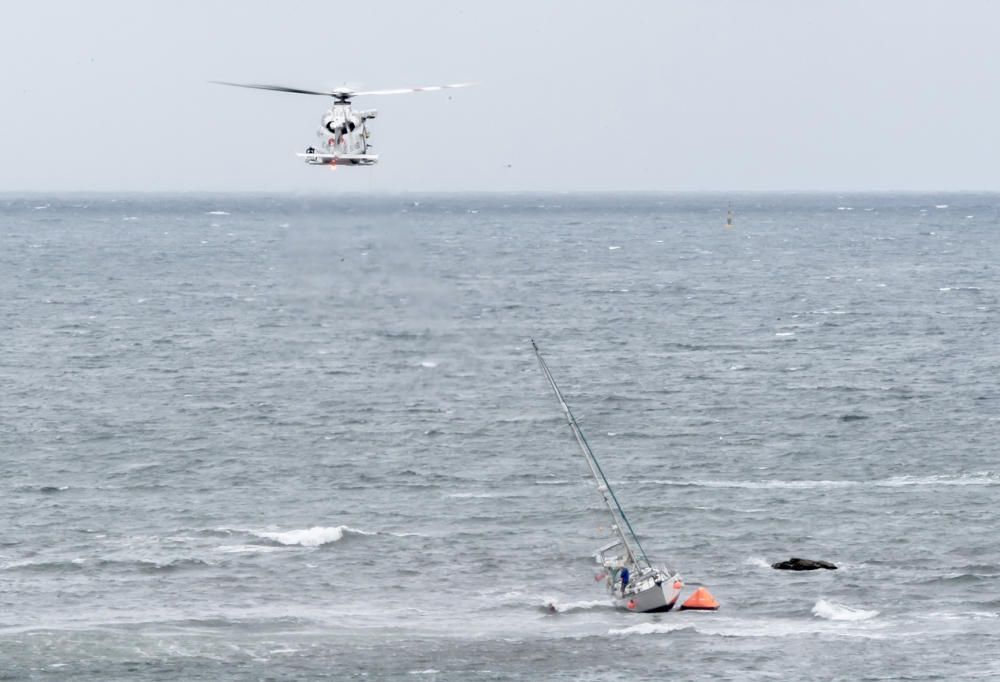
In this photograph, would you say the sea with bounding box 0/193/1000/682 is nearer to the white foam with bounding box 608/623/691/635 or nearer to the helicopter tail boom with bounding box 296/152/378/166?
the white foam with bounding box 608/623/691/635

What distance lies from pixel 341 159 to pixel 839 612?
99.4ft

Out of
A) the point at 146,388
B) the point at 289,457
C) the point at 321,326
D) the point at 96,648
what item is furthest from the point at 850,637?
the point at 321,326

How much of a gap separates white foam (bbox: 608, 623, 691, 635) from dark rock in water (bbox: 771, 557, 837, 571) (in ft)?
34.0

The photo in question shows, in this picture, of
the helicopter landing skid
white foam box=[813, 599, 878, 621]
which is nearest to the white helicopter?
the helicopter landing skid

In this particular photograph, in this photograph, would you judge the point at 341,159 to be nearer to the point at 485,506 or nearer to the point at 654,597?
the point at 654,597

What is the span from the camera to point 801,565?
263 feet

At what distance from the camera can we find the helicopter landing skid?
64.2m

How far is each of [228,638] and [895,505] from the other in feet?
135

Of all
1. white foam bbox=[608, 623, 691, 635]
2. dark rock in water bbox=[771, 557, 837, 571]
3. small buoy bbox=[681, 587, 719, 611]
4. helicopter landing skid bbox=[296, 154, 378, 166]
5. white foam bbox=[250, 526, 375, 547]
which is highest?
helicopter landing skid bbox=[296, 154, 378, 166]

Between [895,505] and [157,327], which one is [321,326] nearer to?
[157,327]

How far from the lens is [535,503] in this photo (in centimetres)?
9550

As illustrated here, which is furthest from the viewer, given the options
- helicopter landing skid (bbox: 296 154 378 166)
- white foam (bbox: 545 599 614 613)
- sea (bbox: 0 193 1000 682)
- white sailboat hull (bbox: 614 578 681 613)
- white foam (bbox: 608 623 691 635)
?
white foam (bbox: 545 599 614 613)

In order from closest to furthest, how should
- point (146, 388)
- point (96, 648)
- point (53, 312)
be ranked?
point (96, 648)
point (146, 388)
point (53, 312)

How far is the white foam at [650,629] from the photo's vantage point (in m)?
71.2
